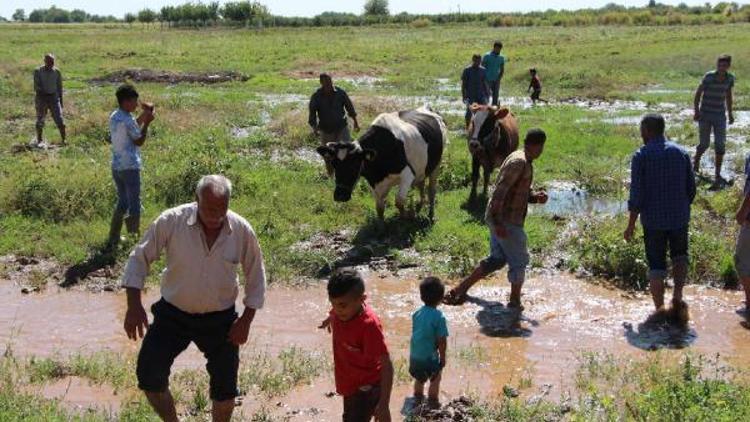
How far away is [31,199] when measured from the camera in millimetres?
11359

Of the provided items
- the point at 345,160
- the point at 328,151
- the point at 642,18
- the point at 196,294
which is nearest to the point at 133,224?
the point at 328,151

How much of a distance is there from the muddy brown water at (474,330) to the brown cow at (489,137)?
9.14 feet

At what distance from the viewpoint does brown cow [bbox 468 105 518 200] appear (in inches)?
447

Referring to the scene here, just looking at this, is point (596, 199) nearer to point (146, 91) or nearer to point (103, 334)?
point (103, 334)

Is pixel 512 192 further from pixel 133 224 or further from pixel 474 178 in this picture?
pixel 133 224

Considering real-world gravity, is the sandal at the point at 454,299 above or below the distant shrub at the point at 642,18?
below

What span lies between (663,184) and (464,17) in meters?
77.9

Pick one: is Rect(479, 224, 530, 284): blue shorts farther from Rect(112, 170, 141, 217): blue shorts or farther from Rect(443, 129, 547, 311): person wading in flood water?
Rect(112, 170, 141, 217): blue shorts

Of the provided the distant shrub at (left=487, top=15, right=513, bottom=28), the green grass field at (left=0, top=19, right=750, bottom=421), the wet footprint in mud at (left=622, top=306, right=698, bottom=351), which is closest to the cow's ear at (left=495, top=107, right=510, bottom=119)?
the green grass field at (left=0, top=19, right=750, bottom=421)

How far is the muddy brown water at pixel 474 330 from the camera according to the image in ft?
21.5

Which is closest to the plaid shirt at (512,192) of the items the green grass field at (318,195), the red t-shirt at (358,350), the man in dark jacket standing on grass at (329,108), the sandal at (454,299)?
the sandal at (454,299)

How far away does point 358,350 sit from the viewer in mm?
4734

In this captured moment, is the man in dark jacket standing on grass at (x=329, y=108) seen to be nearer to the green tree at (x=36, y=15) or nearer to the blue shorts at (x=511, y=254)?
the blue shorts at (x=511, y=254)

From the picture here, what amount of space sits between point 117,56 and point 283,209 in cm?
3345
